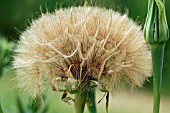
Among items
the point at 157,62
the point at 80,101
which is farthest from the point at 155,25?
the point at 80,101

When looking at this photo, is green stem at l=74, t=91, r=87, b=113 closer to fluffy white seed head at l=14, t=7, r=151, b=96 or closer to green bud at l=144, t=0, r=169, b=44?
fluffy white seed head at l=14, t=7, r=151, b=96

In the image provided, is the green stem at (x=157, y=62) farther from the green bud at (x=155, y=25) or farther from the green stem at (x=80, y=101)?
the green stem at (x=80, y=101)

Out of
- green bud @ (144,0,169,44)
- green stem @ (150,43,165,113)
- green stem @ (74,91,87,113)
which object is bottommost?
green stem @ (74,91,87,113)

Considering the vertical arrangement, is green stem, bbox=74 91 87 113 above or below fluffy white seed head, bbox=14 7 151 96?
below

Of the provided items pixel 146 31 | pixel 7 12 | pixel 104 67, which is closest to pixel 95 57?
pixel 104 67

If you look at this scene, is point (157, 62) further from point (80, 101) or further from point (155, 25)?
point (80, 101)

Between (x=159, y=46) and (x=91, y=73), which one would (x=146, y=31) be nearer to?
(x=159, y=46)

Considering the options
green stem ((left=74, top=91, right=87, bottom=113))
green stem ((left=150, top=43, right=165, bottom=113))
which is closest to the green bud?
green stem ((left=150, top=43, right=165, bottom=113))
